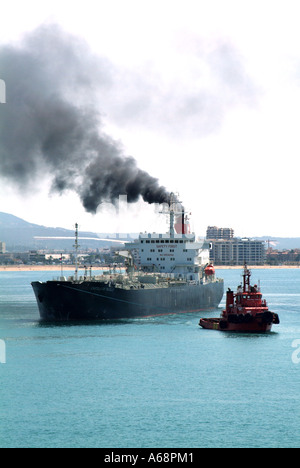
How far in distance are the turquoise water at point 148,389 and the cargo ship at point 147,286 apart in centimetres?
623

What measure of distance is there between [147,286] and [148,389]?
37.7 meters

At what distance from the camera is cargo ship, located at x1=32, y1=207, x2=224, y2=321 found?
71.9 meters

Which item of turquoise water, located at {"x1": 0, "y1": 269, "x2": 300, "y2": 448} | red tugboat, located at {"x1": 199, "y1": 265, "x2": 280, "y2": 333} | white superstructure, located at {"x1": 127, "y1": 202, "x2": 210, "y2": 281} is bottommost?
turquoise water, located at {"x1": 0, "y1": 269, "x2": 300, "y2": 448}

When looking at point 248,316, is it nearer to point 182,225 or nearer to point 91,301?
point 91,301

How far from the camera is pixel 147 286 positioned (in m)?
79.1

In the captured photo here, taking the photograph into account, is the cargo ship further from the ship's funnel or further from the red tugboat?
the red tugboat

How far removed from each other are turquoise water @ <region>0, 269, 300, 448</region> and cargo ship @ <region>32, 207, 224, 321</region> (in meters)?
6.23

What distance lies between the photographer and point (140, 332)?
215 feet

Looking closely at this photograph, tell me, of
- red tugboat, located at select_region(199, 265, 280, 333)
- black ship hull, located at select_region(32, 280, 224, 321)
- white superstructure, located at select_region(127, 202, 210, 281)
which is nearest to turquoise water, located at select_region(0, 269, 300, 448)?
red tugboat, located at select_region(199, 265, 280, 333)

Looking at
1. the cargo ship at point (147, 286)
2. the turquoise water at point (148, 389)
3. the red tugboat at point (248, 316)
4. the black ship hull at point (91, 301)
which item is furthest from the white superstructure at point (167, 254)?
the turquoise water at point (148, 389)

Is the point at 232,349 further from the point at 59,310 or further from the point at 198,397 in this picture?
the point at 59,310

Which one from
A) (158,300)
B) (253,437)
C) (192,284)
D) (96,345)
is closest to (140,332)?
(96,345)

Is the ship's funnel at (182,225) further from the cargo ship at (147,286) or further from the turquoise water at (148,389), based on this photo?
the turquoise water at (148,389)

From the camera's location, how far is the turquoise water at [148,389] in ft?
109
